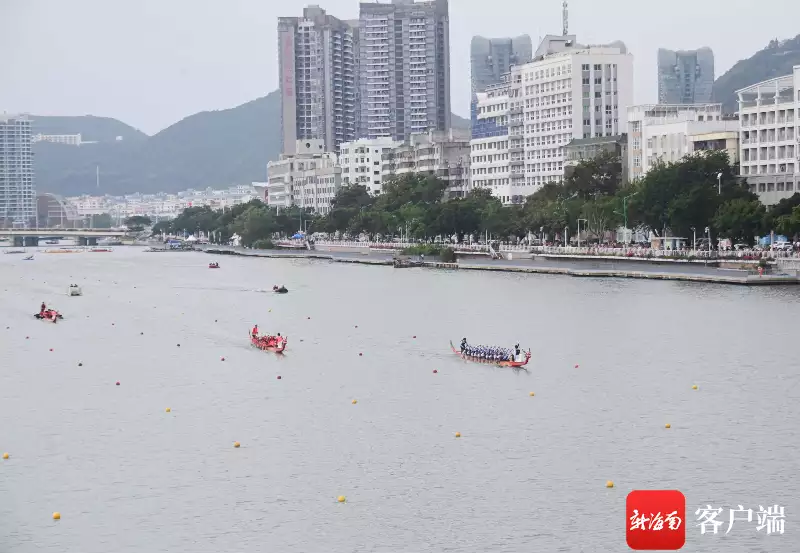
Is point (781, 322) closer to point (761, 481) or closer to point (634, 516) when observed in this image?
point (761, 481)

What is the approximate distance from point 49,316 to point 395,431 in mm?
64820

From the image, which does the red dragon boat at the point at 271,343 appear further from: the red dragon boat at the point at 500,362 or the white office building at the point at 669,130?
the white office building at the point at 669,130

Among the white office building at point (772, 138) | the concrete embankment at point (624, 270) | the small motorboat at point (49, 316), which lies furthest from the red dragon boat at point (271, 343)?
the white office building at point (772, 138)

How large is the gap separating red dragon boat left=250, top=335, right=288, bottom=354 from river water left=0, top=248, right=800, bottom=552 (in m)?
1.28

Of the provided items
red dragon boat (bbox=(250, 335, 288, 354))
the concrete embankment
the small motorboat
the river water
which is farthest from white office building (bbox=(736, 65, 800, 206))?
red dragon boat (bbox=(250, 335, 288, 354))

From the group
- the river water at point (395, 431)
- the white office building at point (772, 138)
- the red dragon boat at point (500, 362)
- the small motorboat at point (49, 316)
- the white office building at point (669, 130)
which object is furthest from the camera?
the white office building at point (669, 130)

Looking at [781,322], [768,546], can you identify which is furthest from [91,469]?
[781,322]

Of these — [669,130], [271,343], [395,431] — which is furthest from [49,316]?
[669,130]

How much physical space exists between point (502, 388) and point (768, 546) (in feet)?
96.4

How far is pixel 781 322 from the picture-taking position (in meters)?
96.1

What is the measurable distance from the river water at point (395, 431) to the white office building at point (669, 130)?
251 feet

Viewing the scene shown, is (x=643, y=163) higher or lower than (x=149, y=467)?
higher

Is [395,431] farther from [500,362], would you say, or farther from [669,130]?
[669,130]

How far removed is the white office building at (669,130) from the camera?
182 metres
